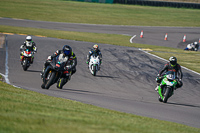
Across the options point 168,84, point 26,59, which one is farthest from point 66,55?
point 26,59

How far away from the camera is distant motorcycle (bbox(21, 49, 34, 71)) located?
55.9 feet

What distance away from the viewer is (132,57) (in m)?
22.3

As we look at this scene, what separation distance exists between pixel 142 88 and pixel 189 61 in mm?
9725

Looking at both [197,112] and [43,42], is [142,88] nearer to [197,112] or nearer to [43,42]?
[197,112]

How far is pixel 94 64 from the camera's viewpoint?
17.3 meters

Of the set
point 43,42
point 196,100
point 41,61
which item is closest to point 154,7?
point 43,42

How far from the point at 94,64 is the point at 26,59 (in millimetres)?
3435

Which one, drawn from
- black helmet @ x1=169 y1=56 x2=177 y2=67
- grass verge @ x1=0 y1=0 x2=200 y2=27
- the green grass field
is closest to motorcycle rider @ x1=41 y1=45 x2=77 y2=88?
the green grass field

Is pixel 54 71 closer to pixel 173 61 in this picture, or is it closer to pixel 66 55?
pixel 66 55

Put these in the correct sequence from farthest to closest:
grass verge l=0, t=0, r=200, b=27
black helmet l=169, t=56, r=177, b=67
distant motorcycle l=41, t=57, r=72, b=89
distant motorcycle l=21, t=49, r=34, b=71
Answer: grass verge l=0, t=0, r=200, b=27 < distant motorcycle l=21, t=49, r=34, b=71 < black helmet l=169, t=56, r=177, b=67 < distant motorcycle l=41, t=57, r=72, b=89

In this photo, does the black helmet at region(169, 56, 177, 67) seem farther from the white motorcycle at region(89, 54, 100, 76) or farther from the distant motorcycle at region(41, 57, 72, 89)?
the white motorcycle at region(89, 54, 100, 76)

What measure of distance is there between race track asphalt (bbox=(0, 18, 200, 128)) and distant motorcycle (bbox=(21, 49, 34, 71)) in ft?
0.94

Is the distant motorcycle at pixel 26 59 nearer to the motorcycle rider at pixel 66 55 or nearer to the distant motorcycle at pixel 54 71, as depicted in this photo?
the distant motorcycle at pixel 54 71

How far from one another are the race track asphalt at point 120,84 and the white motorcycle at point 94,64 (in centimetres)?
27
